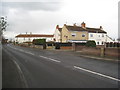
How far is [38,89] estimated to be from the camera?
655 centimetres

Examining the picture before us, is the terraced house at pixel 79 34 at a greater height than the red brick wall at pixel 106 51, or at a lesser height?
greater

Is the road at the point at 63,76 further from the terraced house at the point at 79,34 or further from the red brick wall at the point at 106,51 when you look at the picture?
the terraced house at the point at 79,34

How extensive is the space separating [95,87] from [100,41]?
65.4m

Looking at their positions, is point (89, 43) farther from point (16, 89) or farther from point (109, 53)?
point (16, 89)

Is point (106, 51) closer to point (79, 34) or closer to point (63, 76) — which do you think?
point (63, 76)

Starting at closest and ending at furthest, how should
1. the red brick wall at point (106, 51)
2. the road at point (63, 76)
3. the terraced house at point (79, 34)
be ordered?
the road at point (63, 76) < the red brick wall at point (106, 51) < the terraced house at point (79, 34)

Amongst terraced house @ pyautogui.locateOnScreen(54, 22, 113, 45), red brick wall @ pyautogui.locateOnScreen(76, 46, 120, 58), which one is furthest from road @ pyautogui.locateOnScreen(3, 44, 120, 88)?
terraced house @ pyautogui.locateOnScreen(54, 22, 113, 45)

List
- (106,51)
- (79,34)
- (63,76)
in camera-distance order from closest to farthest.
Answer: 1. (63,76)
2. (106,51)
3. (79,34)

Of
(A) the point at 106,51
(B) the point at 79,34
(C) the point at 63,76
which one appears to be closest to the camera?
(C) the point at 63,76

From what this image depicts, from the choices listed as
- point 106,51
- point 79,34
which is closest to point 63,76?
point 106,51

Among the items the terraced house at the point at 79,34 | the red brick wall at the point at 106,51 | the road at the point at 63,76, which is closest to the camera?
the road at the point at 63,76

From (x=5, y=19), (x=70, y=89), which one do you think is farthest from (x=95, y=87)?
(x=5, y=19)

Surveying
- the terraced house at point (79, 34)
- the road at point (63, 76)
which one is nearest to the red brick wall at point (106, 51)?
the road at point (63, 76)

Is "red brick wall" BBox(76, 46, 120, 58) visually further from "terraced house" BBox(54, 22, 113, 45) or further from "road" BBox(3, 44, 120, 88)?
"terraced house" BBox(54, 22, 113, 45)
